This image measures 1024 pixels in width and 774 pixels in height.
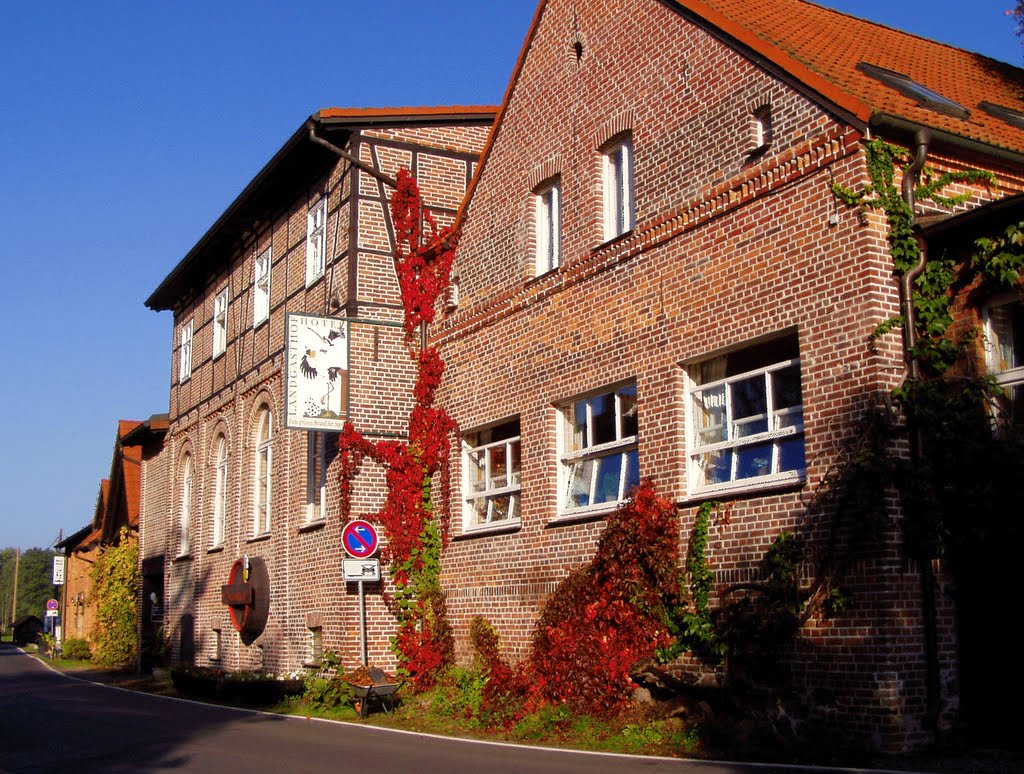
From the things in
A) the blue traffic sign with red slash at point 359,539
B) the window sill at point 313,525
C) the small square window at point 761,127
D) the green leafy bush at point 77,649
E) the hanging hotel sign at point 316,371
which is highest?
the small square window at point 761,127

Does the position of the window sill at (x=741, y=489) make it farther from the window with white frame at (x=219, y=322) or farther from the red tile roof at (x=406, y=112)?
the window with white frame at (x=219, y=322)

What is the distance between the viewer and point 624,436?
1404cm

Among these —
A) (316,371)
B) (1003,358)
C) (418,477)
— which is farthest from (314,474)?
(1003,358)

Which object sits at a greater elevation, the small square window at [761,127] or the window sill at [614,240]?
the small square window at [761,127]

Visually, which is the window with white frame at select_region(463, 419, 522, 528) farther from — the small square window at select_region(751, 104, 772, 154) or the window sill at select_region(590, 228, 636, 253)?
the small square window at select_region(751, 104, 772, 154)

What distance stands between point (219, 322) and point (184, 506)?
558cm

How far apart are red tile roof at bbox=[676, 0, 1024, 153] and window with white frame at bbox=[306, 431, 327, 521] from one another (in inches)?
435

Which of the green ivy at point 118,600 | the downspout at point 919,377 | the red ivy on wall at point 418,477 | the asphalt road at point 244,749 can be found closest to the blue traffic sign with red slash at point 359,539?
the red ivy on wall at point 418,477

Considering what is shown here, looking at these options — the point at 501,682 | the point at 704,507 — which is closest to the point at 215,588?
the point at 501,682

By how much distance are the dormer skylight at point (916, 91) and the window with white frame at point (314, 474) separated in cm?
1197

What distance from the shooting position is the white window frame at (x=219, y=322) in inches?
1101

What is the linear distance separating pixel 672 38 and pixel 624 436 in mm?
4882

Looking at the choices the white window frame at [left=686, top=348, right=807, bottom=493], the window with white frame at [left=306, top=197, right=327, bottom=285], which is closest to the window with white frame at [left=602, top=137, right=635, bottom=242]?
the white window frame at [left=686, top=348, right=807, bottom=493]

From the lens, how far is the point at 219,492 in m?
27.6
